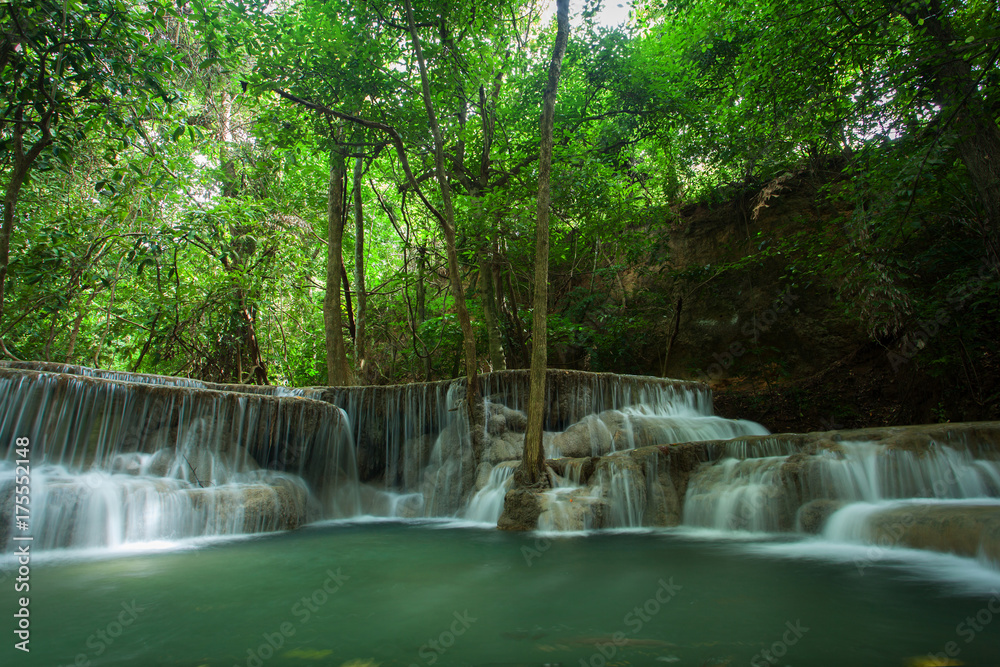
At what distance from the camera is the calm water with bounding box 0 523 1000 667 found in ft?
7.54

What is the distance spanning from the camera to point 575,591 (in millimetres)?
3289

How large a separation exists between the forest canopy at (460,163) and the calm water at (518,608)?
4.20 m

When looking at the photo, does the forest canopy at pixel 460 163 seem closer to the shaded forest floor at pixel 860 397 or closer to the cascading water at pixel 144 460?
the shaded forest floor at pixel 860 397

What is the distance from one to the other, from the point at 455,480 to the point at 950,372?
777cm

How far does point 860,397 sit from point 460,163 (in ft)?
29.5

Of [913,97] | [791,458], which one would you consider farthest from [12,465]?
[913,97]

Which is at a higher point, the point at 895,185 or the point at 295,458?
the point at 895,185

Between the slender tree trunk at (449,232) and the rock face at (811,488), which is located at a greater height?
the slender tree trunk at (449,232)

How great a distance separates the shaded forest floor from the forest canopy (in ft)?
1.68

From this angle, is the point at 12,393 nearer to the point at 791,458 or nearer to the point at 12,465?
the point at 12,465

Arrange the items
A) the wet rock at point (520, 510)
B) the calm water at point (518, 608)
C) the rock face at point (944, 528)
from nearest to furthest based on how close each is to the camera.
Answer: the calm water at point (518, 608), the rock face at point (944, 528), the wet rock at point (520, 510)

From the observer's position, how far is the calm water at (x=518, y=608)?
230 cm

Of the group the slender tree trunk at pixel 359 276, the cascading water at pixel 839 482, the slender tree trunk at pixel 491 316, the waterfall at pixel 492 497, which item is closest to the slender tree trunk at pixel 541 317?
the waterfall at pixel 492 497

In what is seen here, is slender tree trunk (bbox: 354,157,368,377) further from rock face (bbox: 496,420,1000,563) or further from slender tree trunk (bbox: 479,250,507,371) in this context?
rock face (bbox: 496,420,1000,563)
